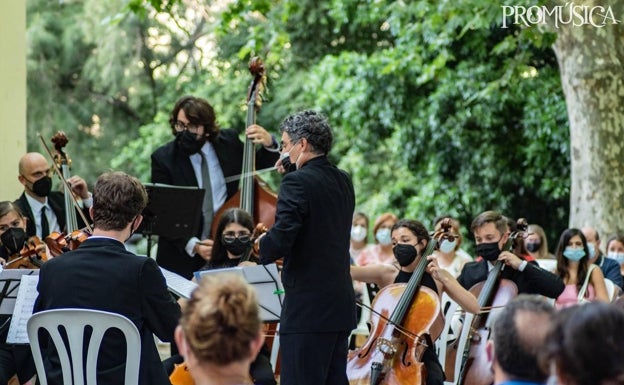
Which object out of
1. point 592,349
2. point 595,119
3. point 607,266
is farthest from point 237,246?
point 595,119

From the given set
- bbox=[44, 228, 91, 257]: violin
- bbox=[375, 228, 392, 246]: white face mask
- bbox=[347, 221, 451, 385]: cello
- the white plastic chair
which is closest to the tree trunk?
bbox=[375, 228, 392, 246]: white face mask

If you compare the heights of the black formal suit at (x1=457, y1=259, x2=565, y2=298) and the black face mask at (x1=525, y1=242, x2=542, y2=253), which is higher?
the black face mask at (x1=525, y1=242, x2=542, y2=253)

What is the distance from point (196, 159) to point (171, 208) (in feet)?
2.39

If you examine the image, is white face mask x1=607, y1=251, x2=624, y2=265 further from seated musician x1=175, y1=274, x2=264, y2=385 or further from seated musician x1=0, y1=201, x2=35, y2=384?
seated musician x1=175, y1=274, x2=264, y2=385

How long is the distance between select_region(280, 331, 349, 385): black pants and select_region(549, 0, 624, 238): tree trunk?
688cm

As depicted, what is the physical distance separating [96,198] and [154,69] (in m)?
17.8

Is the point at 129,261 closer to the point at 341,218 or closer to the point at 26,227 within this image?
the point at 341,218

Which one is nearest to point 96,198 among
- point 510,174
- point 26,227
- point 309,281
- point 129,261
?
point 129,261

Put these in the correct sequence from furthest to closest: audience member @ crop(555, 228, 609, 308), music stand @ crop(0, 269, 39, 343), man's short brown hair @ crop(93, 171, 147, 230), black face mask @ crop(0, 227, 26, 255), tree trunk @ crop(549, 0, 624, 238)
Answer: tree trunk @ crop(549, 0, 624, 238)
audience member @ crop(555, 228, 609, 308)
black face mask @ crop(0, 227, 26, 255)
music stand @ crop(0, 269, 39, 343)
man's short brown hair @ crop(93, 171, 147, 230)

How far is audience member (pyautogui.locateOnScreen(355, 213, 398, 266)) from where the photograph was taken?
1013cm

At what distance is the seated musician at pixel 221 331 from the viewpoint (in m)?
2.77

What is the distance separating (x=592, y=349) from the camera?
2.72 metres

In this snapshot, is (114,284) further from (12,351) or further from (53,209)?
(53,209)

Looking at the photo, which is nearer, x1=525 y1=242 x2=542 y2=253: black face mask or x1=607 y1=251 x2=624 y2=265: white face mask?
x1=525 y1=242 x2=542 y2=253: black face mask
